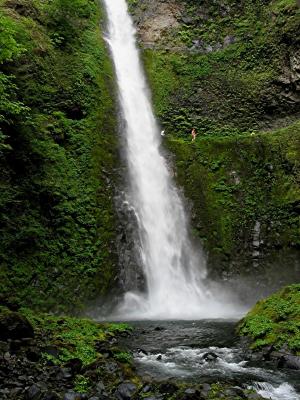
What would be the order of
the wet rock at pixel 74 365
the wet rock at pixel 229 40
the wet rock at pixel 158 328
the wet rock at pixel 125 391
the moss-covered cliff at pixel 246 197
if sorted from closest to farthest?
1. the wet rock at pixel 125 391
2. the wet rock at pixel 74 365
3. the wet rock at pixel 158 328
4. the moss-covered cliff at pixel 246 197
5. the wet rock at pixel 229 40

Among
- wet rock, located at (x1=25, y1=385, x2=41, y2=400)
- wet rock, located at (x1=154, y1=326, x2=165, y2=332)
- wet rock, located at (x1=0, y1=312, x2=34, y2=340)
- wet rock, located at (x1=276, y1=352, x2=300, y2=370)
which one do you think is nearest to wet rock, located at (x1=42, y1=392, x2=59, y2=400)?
wet rock, located at (x1=25, y1=385, x2=41, y2=400)

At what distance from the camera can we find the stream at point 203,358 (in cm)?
696

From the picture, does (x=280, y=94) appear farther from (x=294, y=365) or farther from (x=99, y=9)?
(x=294, y=365)

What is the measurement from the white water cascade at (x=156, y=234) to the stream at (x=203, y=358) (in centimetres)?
202

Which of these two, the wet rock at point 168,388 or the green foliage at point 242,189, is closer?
the wet rock at point 168,388

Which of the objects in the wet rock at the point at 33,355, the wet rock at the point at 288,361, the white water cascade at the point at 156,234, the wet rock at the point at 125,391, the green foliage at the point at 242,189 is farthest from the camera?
the green foliage at the point at 242,189

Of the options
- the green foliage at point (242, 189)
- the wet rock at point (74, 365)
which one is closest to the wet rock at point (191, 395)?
the wet rock at point (74, 365)

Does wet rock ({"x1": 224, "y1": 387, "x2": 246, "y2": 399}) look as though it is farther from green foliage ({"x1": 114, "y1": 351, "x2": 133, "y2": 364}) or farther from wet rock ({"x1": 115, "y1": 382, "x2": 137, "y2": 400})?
green foliage ({"x1": 114, "y1": 351, "x2": 133, "y2": 364})

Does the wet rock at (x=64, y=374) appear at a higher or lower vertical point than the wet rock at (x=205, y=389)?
higher

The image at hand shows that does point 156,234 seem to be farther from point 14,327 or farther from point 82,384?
point 82,384

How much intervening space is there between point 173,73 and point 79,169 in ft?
33.1

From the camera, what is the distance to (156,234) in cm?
1578

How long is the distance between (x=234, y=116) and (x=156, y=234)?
8.45m

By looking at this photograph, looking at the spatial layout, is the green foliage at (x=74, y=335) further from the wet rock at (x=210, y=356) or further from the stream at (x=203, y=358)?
the wet rock at (x=210, y=356)
